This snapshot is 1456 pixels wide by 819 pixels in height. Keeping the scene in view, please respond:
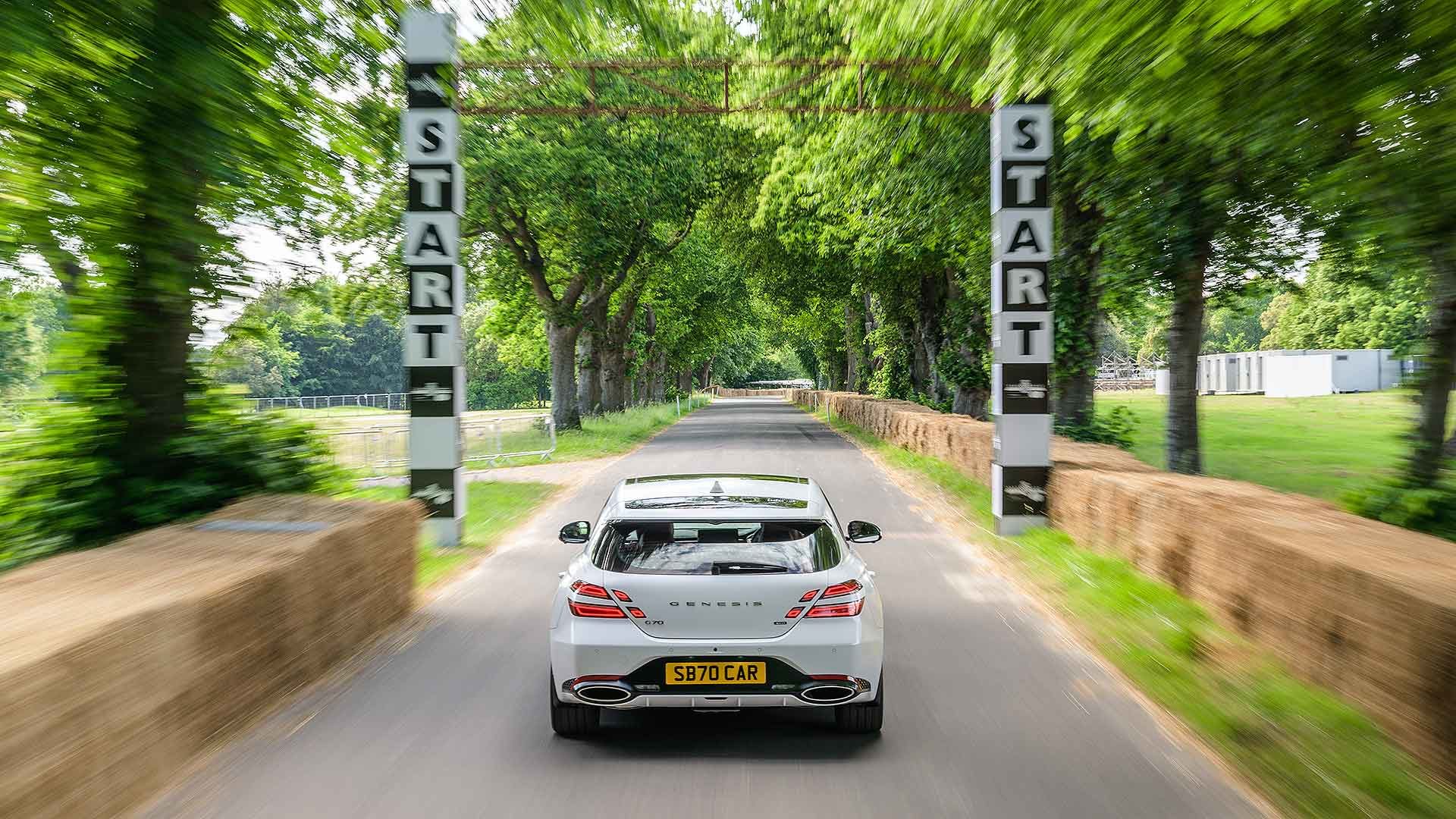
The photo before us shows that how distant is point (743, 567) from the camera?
16.0ft

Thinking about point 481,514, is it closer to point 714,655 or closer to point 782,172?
point 714,655

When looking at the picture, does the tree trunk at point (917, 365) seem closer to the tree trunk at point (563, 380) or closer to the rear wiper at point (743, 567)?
the tree trunk at point (563, 380)

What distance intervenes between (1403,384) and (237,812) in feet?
36.3

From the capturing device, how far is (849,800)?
426cm

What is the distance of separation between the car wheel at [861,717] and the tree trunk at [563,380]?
26.6 m

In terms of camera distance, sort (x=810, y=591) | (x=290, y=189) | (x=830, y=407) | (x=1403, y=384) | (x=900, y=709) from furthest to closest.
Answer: (x=830, y=407), (x=1403, y=384), (x=290, y=189), (x=900, y=709), (x=810, y=591)

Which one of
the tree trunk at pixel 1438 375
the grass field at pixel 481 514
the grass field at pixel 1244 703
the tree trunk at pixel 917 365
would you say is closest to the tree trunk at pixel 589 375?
the tree trunk at pixel 917 365

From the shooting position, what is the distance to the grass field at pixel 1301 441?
19281 mm

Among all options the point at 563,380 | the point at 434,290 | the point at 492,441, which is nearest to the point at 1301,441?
the point at 563,380

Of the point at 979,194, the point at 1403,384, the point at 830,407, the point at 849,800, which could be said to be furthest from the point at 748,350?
the point at 849,800

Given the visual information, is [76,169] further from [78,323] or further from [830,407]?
[830,407]

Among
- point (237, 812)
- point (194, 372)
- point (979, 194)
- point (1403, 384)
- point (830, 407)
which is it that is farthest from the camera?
point (830, 407)

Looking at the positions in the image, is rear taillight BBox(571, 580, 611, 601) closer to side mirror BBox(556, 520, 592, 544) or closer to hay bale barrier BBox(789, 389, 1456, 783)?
side mirror BBox(556, 520, 592, 544)

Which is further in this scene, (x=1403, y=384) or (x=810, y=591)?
(x=1403, y=384)
